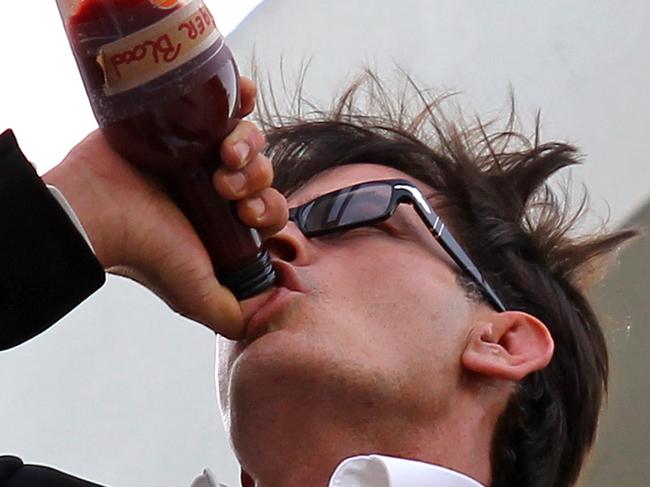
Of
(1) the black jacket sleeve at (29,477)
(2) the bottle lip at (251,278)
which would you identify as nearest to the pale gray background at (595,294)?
(1) the black jacket sleeve at (29,477)

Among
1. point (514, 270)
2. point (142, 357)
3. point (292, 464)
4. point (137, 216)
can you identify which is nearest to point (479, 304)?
point (514, 270)

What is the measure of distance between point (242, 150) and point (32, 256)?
0.16 m

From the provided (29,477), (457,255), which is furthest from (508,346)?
(29,477)

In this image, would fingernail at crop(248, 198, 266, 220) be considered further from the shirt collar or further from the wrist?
the shirt collar

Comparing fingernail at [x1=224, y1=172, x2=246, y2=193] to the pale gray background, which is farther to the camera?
the pale gray background

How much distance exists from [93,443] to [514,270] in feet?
2.84

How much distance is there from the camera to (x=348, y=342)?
854mm

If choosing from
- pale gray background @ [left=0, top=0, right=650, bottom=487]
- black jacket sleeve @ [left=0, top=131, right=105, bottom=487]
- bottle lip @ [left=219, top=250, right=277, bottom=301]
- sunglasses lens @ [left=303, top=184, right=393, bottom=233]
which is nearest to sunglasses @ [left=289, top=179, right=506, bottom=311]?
sunglasses lens @ [left=303, top=184, right=393, bottom=233]

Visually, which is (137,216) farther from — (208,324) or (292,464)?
(292,464)

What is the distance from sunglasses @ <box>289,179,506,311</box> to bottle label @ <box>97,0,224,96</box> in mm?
273

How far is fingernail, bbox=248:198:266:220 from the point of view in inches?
30.0

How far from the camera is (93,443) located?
1.66 meters

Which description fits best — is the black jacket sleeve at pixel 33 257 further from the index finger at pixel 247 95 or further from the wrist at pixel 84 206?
the index finger at pixel 247 95

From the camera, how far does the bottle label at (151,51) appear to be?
68 centimetres
